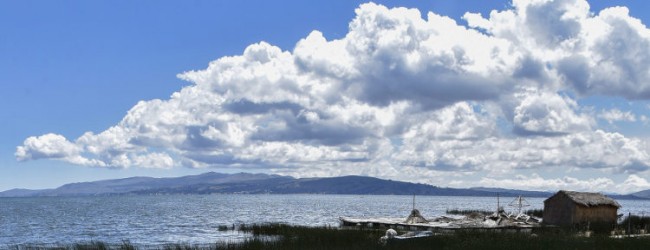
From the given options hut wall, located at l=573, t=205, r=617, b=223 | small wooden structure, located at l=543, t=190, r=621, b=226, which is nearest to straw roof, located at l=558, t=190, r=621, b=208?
small wooden structure, located at l=543, t=190, r=621, b=226

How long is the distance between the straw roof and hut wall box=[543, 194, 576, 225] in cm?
47

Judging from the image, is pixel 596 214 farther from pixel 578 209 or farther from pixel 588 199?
pixel 578 209

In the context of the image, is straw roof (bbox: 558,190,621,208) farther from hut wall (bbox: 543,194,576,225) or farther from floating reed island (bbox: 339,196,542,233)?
floating reed island (bbox: 339,196,542,233)

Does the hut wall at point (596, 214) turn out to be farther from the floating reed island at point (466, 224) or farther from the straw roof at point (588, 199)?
the floating reed island at point (466, 224)

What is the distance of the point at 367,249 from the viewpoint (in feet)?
112

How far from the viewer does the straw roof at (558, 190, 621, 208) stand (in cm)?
6412

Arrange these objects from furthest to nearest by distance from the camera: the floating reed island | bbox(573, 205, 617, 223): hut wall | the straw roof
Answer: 1. the straw roof
2. bbox(573, 205, 617, 223): hut wall
3. the floating reed island

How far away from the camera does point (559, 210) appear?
216 ft

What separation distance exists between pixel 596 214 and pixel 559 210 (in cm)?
338

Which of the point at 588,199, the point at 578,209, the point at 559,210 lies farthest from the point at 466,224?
the point at 588,199

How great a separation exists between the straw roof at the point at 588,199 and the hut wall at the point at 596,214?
0.40 meters

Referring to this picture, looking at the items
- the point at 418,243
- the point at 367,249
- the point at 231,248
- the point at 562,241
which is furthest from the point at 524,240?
the point at 231,248

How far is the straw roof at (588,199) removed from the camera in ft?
210

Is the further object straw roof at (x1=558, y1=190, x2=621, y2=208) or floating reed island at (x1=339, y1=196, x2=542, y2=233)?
straw roof at (x1=558, y1=190, x2=621, y2=208)
